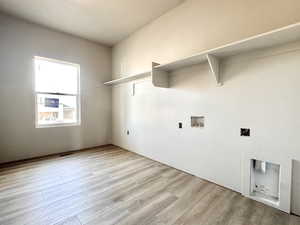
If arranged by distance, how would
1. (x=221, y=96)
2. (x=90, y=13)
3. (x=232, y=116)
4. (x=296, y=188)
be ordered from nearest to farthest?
(x=296, y=188) → (x=232, y=116) → (x=221, y=96) → (x=90, y=13)

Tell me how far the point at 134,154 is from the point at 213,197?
2.12 m

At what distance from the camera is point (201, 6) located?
2357 mm

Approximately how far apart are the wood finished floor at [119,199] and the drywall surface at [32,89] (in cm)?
67

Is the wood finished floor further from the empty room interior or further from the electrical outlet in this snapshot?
the electrical outlet

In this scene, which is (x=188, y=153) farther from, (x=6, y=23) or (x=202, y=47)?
(x=6, y=23)

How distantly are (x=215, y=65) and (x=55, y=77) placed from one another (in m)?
3.66

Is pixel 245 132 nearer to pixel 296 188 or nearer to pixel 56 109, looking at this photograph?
pixel 296 188

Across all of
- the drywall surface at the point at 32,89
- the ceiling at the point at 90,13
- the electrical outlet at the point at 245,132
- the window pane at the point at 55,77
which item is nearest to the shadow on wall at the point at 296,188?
the electrical outlet at the point at 245,132

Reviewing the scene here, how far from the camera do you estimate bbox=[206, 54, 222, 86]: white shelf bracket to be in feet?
6.53

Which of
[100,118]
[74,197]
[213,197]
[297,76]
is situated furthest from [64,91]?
[297,76]

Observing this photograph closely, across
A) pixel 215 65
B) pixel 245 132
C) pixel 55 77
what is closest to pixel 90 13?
pixel 55 77

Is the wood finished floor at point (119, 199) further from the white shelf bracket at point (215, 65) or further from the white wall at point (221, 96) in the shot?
the white shelf bracket at point (215, 65)

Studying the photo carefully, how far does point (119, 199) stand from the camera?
1.85 meters

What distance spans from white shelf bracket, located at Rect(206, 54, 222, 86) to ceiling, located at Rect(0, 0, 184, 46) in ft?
4.57
